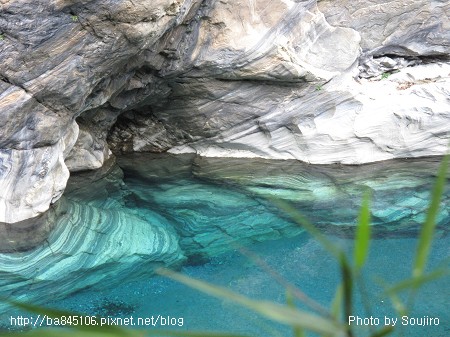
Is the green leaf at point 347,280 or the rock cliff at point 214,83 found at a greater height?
the green leaf at point 347,280

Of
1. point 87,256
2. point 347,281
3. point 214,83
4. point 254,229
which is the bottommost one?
point 254,229

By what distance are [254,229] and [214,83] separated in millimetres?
2293

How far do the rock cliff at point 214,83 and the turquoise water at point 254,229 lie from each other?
0.38m

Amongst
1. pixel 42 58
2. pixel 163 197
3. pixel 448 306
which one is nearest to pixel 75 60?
pixel 42 58

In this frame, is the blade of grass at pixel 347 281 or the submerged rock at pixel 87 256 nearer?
the blade of grass at pixel 347 281

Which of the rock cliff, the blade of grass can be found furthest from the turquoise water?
the blade of grass

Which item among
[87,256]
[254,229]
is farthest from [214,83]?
[87,256]

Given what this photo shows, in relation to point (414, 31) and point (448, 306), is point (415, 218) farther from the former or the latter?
point (414, 31)

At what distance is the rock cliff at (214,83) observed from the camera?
5.73m

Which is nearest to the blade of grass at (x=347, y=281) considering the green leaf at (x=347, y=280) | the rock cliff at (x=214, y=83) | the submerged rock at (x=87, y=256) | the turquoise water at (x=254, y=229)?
the green leaf at (x=347, y=280)

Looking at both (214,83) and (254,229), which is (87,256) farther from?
(214,83)

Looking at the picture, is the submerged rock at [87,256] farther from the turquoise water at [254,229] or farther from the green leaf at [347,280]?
the green leaf at [347,280]

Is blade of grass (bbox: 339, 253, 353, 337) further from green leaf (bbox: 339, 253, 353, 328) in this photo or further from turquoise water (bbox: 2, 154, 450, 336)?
turquoise water (bbox: 2, 154, 450, 336)

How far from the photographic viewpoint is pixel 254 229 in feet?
21.9
